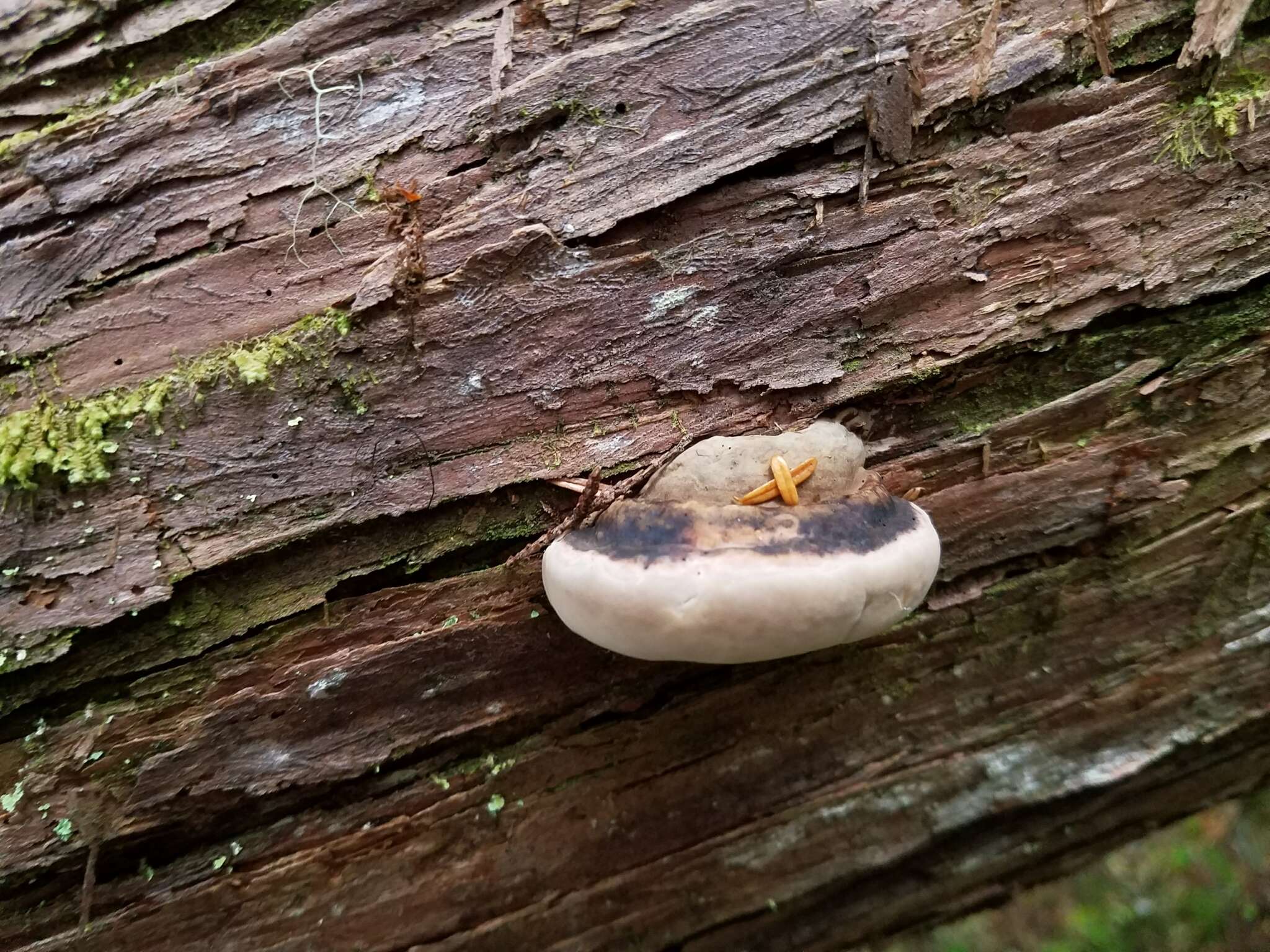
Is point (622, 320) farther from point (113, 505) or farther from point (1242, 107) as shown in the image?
point (1242, 107)

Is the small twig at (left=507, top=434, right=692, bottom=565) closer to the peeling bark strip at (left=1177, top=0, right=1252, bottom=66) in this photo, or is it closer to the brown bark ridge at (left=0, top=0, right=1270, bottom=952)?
the brown bark ridge at (left=0, top=0, right=1270, bottom=952)

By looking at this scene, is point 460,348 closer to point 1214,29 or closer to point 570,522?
point 570,522

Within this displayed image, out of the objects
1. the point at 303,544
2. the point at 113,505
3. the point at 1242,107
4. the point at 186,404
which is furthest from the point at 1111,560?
the point at 113,505

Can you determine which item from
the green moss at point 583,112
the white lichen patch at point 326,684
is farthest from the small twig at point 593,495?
the green moss at point 583,112

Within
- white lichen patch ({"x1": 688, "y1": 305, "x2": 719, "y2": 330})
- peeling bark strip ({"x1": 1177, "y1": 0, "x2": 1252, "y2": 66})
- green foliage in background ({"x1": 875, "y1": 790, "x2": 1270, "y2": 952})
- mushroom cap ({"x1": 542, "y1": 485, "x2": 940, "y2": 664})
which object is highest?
peeling bark strip ({"x1": 1177, "y1": 0, "x2": 1252, "y2": 66})

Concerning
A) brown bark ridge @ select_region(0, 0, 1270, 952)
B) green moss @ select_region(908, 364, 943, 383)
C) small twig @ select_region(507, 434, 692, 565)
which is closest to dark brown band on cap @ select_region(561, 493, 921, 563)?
small twig @ select_region(507, 434, 692, 565)

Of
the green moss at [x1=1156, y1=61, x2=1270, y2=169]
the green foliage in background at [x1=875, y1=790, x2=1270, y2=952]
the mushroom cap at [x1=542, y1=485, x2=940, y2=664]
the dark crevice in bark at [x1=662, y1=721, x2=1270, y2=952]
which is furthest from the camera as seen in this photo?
the green foliage in background at [x1=875, y1=790, x2=1270, y2=952]

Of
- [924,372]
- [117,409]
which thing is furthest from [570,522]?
[117,409]
